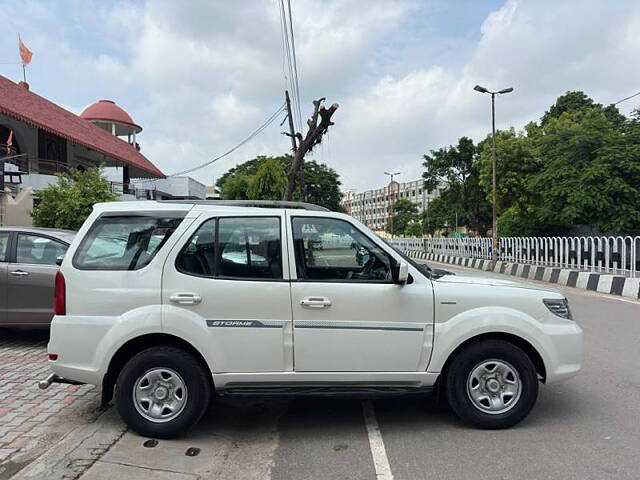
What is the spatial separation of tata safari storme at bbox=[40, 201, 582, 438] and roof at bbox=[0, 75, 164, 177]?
17014mm

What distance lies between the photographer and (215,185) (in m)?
77.2

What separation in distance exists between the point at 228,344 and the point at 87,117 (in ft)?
126

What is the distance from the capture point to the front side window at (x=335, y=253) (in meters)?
4.22

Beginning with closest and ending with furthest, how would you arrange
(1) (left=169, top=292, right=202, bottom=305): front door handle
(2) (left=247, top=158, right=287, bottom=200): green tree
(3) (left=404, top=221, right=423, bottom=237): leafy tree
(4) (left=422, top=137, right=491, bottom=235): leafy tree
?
(1) (left=169, top=292, right=202, bottom=305): front door handle, (2) (left=247, top=158, right=287, bottom=200): green tree, (4) (left=422, top=137, right=491, bottom=235): leafy tree, (3) (left=404, top=221, right=423, bottom=237): leafy tree

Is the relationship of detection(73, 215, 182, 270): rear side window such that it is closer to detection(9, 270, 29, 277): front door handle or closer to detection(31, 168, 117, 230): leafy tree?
detection(9, 270, 29, 277): front door handle

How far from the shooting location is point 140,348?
4.22 metres

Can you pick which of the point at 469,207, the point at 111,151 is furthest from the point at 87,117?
the point at 469,207

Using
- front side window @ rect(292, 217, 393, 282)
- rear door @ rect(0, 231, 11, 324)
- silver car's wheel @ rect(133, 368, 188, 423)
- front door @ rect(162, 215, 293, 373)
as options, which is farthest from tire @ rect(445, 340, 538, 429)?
rear door @ rect(0, 231, 11, 324)

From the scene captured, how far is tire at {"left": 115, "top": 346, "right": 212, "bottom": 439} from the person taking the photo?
4078 mm

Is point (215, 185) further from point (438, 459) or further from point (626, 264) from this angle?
point (438, 459)

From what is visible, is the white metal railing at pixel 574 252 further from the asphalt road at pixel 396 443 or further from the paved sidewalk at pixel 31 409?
the paved sidewalk at pixel 31 409

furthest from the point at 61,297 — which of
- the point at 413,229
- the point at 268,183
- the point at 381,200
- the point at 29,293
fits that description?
the point at 381,200

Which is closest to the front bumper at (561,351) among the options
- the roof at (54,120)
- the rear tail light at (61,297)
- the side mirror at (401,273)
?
the side mirror at (401,273)

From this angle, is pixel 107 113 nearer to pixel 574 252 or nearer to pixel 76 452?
pixel 574 252
